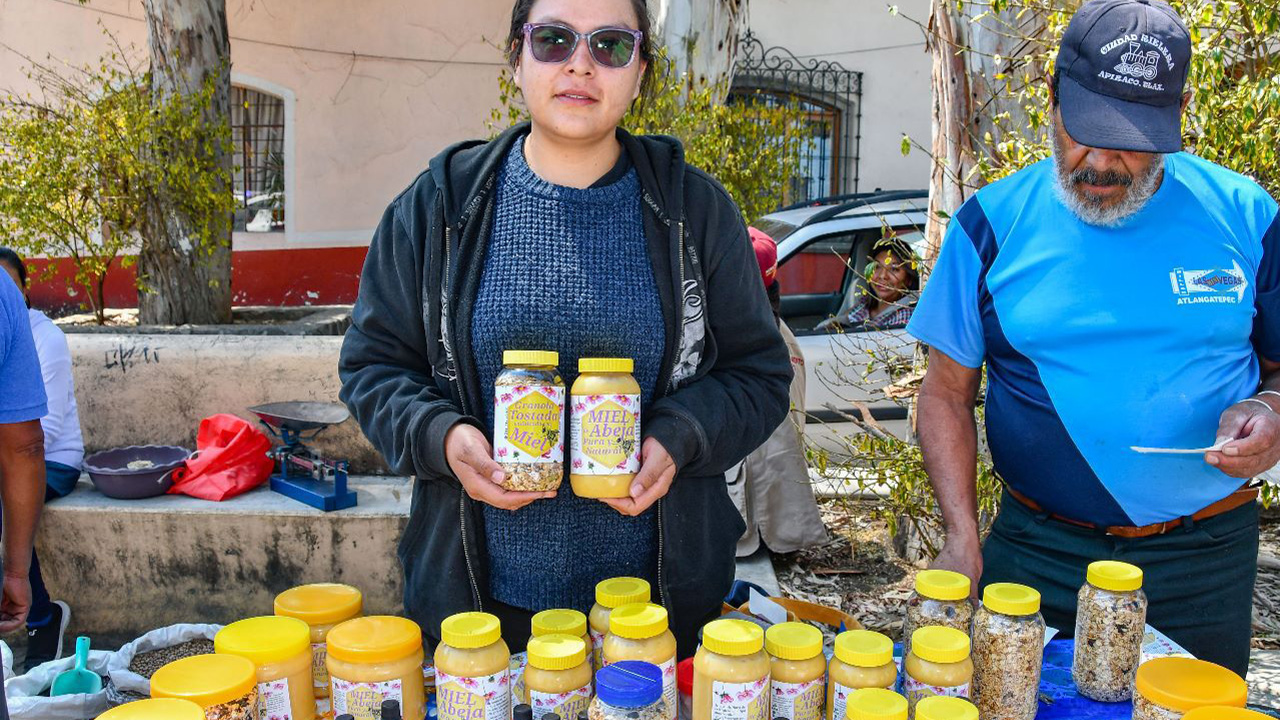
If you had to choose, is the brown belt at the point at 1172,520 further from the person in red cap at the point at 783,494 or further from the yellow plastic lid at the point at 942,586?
the person in red cap at the point at 783,494

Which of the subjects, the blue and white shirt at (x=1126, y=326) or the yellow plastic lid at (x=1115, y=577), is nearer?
the yellow plastic lid at (x=1115, y=577)

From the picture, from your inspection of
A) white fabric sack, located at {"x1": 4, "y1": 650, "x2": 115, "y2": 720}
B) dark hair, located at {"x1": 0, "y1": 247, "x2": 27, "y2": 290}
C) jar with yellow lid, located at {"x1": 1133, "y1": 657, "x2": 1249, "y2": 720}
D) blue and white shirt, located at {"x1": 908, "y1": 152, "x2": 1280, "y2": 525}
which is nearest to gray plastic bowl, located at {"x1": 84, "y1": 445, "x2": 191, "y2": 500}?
dark hair, located at {"x1": 0, "y1": 247, "x2": 27, "y2": 290}

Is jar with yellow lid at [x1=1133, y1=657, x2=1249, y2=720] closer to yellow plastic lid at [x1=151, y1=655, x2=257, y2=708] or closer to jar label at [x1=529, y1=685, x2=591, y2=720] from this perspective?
jar label at [x1=529, y1=685, x2=591, y2=720]

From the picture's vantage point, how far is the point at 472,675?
1.71 m

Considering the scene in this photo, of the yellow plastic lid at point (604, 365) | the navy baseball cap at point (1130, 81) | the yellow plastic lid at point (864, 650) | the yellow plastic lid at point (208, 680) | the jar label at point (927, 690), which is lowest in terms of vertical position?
the jar label at point (927, 690)

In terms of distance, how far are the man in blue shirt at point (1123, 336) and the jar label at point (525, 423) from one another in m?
1.00

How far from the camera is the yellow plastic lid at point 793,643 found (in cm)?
175

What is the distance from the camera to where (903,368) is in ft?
16.2

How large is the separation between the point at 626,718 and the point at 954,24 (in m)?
3.52

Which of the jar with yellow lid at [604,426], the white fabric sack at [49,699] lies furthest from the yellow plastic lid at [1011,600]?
the white fabric sack at [49,699]

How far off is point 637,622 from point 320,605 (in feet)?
2.01

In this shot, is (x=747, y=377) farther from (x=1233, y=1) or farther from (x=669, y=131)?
(x=669, y=131)

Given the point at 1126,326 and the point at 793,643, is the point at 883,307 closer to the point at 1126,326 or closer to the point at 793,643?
the point at 1126,326

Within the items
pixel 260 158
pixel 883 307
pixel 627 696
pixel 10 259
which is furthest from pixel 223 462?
pixel 260 158
